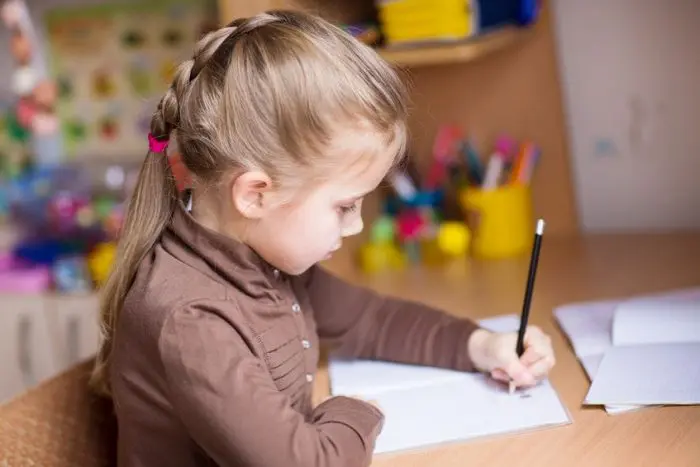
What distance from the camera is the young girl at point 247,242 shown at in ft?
2.67

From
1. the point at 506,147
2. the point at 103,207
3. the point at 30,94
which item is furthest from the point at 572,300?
the point at 30,94

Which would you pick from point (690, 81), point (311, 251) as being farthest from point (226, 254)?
point (690, 81)

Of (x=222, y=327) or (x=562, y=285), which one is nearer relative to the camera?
(x=222, y=327)

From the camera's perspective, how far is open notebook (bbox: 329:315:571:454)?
2.99ft

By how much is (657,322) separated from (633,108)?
0.49 metres

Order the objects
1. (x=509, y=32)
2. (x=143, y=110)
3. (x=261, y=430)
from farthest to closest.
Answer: (x=143, y=110) → (x=509, y=32) → (x=261, y=430)

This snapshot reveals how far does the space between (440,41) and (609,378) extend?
0.52 metres

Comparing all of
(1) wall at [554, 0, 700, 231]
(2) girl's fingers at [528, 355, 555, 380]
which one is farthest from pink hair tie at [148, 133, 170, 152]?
(1) wall at [554, 0, 700, 231]

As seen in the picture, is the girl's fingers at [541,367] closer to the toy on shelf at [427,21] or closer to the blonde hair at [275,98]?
the blonde hair at [275,98]

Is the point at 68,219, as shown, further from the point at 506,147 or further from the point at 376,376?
the point at 376,376

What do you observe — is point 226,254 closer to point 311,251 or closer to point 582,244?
point 311,251

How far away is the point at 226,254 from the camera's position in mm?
903

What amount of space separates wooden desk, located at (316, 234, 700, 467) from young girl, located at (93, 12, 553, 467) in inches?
3.3

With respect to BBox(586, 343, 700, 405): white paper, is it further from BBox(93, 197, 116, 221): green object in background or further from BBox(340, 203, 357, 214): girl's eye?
BBox(93, 197, 116, 221): green object in background
